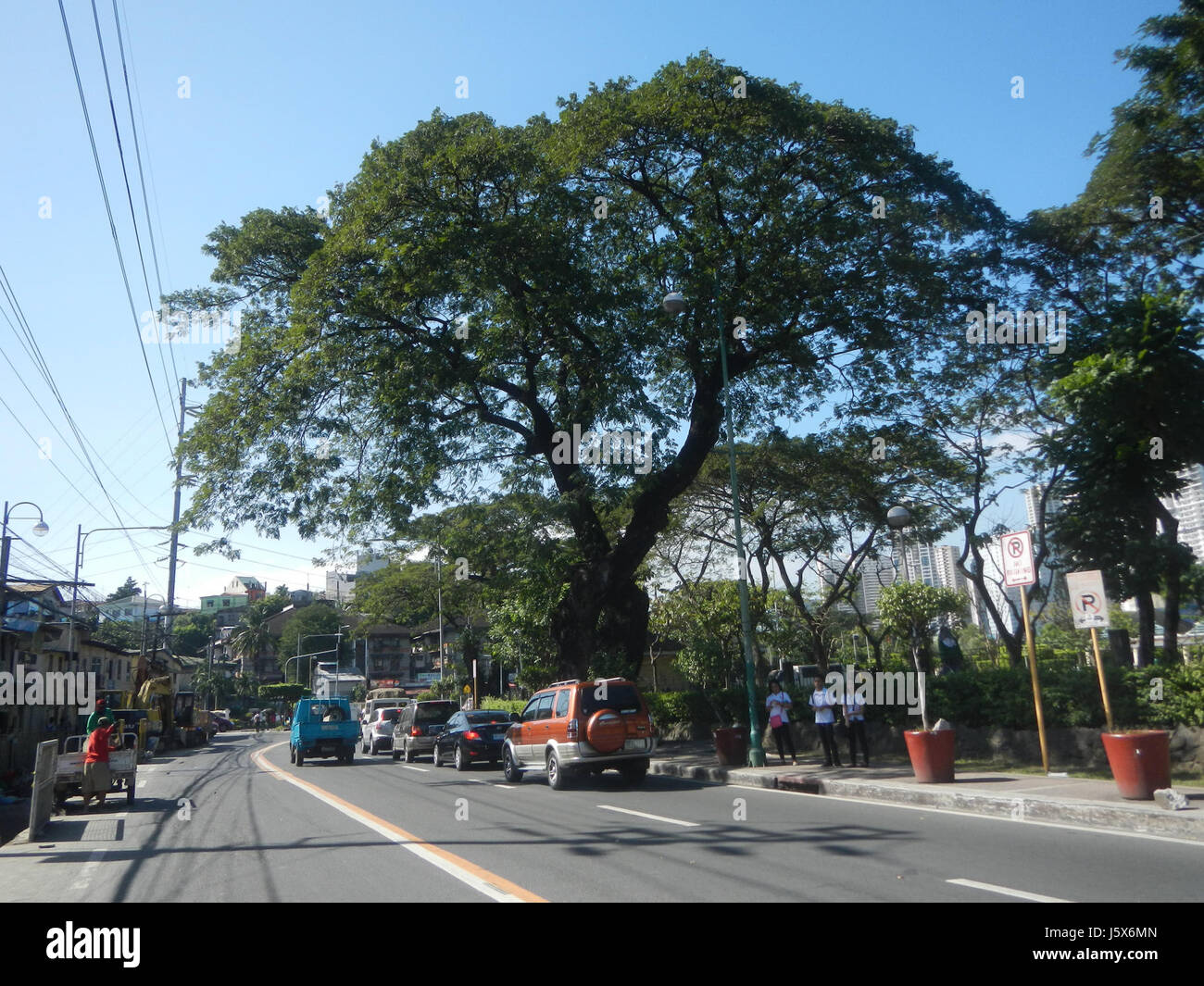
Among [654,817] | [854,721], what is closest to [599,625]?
[854,721]

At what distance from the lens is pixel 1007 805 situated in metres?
10.6

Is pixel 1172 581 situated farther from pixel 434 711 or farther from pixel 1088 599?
pixel 434 711

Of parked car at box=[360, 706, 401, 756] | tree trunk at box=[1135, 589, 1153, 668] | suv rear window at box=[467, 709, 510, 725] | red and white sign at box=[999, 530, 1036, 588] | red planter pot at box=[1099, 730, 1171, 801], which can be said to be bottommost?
parked car at box=[360, 706, 401, 756]

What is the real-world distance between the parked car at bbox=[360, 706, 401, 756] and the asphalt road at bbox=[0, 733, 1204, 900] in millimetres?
16161

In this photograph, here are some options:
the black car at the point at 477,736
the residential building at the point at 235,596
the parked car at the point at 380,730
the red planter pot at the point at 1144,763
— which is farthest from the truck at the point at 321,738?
the residential building at the point at 235,596

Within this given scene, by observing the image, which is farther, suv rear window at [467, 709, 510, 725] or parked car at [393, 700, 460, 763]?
parked car at [393, 700, 460, 763]

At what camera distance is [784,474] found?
83.0 feet

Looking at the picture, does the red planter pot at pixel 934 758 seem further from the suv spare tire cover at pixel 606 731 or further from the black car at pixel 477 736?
the black car at pixel 477 736

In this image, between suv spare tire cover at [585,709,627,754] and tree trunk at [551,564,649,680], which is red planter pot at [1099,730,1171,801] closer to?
suv spare tire cover at [585,709,627,754]

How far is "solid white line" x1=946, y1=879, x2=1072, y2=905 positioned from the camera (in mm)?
6344

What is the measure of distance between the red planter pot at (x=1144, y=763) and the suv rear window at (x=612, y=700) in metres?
8.10

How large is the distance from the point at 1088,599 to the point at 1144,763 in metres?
2.29

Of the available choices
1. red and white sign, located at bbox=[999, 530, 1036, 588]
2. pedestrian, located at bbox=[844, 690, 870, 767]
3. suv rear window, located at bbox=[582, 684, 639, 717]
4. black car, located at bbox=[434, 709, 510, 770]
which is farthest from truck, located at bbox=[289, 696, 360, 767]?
red and white sign, located at bbox=[999, 530, 1036, 588]
